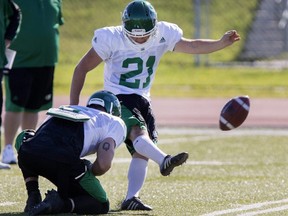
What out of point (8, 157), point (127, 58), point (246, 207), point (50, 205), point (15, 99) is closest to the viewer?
point (50, 205)

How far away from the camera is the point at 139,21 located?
276 inches

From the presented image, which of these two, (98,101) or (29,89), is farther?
(29,89)

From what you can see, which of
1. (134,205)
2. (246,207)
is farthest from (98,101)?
(246,207)

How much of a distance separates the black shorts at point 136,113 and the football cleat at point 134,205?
41 centimetres

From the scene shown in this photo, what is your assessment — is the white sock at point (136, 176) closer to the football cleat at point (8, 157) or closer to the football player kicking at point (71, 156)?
the football player kicking at point (71, 156)

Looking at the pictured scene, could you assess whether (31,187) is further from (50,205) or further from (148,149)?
(148,149)

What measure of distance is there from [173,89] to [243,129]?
15.4 feet

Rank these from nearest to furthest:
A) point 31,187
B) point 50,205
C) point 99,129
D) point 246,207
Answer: point 50,205
point 99,129
point 31,187
point 246,207

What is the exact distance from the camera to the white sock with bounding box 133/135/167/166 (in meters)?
6.78

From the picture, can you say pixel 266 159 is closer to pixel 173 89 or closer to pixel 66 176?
pixel 66 176

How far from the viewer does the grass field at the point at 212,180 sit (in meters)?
6.88

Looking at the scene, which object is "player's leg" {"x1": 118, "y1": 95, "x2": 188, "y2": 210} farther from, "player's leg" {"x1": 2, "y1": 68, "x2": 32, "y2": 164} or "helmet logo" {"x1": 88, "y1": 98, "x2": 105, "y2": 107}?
"player's leg" {"x1": 2, "y1": 68, "x2": 32, "y2": 164}

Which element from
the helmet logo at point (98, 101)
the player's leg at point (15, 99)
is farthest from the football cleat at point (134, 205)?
the player's leg at point (15, 99)

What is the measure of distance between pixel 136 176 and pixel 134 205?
0.27 metres
